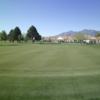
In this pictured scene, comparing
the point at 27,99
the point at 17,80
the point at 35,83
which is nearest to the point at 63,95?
the point at 27,99

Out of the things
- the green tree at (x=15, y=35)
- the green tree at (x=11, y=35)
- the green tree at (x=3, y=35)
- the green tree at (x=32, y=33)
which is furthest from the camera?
the green tree at (x=32, y=33)

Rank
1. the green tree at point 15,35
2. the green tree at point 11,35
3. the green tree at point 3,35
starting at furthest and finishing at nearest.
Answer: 1. the green tree at point 11,35
2. the green tree at point 3,35
3. the green tree at point 15,35

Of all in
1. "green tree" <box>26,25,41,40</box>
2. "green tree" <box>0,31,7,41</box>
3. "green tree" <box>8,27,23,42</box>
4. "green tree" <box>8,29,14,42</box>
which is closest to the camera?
"green tree" <box>8,27,23,42</box>

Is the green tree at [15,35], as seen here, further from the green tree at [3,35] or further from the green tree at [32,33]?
the green tree at [32,33]

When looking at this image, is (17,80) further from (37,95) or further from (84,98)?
(84,98)

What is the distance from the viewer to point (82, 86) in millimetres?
10891

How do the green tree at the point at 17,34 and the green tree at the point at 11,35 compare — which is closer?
the green tree at the point at 17,34

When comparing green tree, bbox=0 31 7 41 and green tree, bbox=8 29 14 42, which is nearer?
green tree, bbox=0 31 7 41

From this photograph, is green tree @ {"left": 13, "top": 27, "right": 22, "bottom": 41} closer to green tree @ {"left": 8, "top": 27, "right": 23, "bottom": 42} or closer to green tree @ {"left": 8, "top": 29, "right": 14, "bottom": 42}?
green tree @ {"left": 8, "top": 27, "right": 23, "bottom": 42}

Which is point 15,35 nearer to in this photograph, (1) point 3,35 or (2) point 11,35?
(2) point 11,35

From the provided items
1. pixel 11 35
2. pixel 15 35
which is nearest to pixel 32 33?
pixel 11 35

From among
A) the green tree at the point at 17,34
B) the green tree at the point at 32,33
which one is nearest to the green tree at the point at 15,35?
the green tree at the point at 17,34

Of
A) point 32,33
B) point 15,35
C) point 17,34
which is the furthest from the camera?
point 32,33

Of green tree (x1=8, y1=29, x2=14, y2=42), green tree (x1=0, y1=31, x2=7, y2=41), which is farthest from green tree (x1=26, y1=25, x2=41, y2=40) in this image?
green tree (x1=0, y1=31, x2=7, y2=41)
